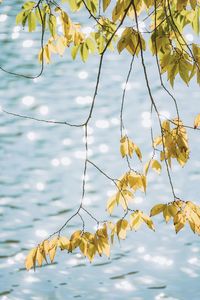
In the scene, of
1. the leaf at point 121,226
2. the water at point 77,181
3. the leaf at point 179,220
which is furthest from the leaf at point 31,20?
the water at point 77,181

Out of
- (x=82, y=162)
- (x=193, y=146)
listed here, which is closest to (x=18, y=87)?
(x=82, y=162)

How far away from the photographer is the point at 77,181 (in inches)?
275

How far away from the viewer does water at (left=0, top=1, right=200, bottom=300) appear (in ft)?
15.3

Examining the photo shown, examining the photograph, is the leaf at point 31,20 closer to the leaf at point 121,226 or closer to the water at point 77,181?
the leaf at point 121,226

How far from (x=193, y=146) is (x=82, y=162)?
156 cm

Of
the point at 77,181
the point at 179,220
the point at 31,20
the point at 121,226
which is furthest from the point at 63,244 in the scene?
the point at 77,181

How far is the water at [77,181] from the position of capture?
15.3 feet

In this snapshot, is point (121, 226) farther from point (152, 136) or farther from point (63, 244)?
point (152, 136)

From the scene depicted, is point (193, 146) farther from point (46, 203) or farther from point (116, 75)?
point (116, 75)

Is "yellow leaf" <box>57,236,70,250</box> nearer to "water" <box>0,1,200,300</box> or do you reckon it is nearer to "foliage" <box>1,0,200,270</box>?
"foliage" <box>1,0,200,270</box>

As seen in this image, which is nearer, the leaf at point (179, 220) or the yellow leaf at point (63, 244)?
the leaf at point (179, 220)

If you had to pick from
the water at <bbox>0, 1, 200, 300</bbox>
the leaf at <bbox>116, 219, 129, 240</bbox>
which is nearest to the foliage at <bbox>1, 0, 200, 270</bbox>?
the leaf at <bbox>116, 219, 129, 240</bbox>

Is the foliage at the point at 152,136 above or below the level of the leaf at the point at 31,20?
below

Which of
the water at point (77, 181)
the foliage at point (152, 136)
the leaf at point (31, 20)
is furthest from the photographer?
the water at point (77, 181)
